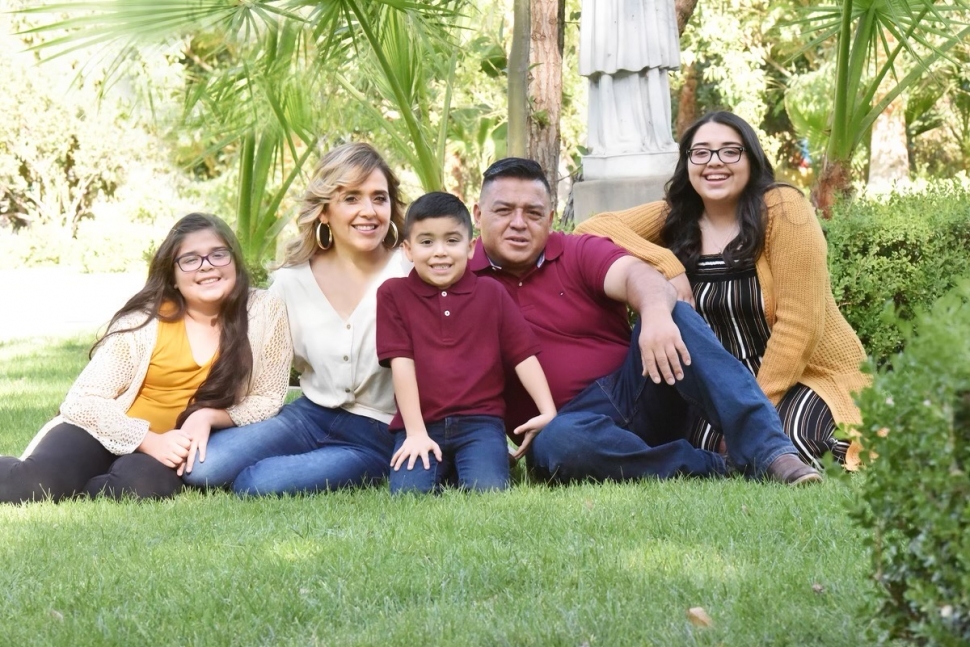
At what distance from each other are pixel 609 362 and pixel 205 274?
1620 mm

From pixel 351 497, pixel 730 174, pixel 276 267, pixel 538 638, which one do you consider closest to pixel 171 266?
pixel 276 267

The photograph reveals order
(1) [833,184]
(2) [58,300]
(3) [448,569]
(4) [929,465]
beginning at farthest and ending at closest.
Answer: (2) [58,300] < (1) [833,184] < (3) [448,569] < (4) [929,465]

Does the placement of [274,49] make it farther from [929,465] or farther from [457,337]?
[929,465]

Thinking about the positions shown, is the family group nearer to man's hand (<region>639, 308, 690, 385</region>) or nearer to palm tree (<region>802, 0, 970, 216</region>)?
man's hand (<region>639, 308, 690, 385</region>)

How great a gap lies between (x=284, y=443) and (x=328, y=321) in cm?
51

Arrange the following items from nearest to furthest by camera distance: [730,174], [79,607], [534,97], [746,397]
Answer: [79,607]
[746,397]
[730,174]
[534,97]

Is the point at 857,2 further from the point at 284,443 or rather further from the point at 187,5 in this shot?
the point at 284,443

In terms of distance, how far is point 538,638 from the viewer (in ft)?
8.66

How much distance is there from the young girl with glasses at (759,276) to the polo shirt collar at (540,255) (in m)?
0.34

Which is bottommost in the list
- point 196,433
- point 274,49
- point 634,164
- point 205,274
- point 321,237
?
point 196,433

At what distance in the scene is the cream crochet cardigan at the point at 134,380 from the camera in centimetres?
447

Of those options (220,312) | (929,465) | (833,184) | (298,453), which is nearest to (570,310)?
(298,453)

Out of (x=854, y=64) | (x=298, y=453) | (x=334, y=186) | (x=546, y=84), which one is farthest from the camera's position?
(x=546, y=84)

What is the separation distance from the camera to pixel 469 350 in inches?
174
